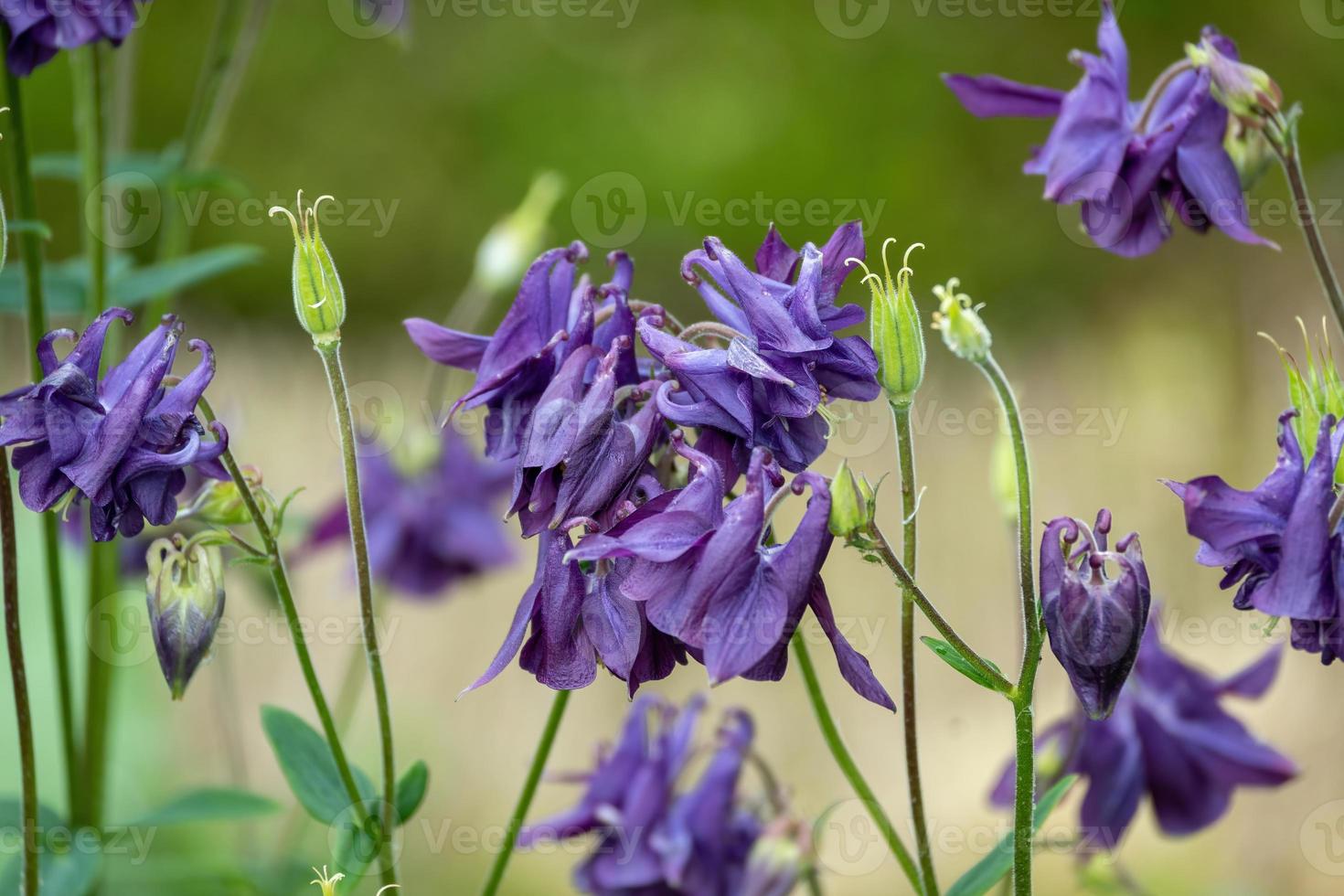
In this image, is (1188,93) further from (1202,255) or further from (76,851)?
(1202,255)

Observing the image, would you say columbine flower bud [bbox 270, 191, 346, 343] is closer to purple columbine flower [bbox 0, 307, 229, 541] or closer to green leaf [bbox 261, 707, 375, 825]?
purple columbine flower [bbox 0, 307, 229, 541]

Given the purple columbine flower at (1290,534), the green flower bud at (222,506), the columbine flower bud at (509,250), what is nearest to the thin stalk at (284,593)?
the green flower bud at (222,506)

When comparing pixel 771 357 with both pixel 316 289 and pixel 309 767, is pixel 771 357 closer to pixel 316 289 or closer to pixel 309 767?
pixel 316 289

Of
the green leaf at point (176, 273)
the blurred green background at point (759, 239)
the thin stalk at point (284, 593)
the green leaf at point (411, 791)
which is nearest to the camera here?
the thin stalk at point (284, 593)

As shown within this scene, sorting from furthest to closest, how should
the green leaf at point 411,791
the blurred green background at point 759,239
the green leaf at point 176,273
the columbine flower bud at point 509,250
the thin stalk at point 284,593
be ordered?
the blurred green background at point 759,239
the columbine flower bud at point 509,250
the green leaf at point 176,273
the green leaf at point 411,791
the thin stalk at point 284,593

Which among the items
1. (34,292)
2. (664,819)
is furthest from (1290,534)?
(34,292)

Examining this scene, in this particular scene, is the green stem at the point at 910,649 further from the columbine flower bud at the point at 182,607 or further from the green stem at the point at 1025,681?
the columbine flower bud at the point at 182,607

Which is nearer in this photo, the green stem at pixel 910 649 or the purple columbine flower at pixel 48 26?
the green stem at pixel 910 649

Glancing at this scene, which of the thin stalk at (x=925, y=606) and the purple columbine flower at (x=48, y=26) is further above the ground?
the purple columbine flower at (x=48, y=26)
